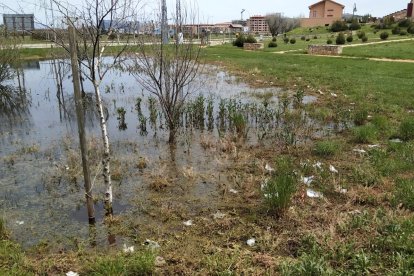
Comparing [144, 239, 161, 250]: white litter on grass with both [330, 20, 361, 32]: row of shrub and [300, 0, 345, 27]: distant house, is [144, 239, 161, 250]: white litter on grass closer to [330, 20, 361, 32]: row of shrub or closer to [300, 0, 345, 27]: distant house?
[330, 20, 361, 32]: row of shrub

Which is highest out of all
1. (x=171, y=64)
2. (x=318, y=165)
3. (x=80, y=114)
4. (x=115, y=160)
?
(x=171, y=64)

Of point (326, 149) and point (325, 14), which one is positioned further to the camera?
point (325, 14)

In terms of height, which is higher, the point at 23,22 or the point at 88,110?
the point at 23,22

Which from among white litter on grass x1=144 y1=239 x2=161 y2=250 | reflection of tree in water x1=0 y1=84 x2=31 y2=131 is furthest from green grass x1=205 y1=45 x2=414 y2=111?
reflection of tree in water x1=0 y1=84 x2=31 y2=131

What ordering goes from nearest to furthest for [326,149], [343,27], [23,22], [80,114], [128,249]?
[128,249]
[80,114]
[23,22]
[326,149]
[343,27]

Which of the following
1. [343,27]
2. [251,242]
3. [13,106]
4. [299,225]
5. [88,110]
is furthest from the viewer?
[343,27]

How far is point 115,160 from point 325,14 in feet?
290

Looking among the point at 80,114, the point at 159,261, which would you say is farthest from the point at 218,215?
the point at 80,114

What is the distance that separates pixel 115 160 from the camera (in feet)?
25.5

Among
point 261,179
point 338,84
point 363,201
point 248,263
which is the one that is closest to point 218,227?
point 248,263

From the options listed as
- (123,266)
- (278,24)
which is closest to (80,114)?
(123,266)

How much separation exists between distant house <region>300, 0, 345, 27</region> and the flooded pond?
7920cm

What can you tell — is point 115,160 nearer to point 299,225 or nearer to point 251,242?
point 251,242

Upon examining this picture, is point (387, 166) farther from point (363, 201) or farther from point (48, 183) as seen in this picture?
point (48, 183)
